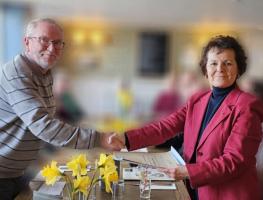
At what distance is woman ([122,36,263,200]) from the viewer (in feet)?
4.10

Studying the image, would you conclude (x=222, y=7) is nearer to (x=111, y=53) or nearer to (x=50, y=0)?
(x=50, y=0)

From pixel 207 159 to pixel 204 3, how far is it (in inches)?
163

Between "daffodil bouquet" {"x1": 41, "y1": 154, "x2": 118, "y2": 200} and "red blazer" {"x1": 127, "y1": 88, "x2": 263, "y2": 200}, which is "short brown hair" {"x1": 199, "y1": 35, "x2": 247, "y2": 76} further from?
"daffodil bouquet" {"x1": 41, "y1": 154, "x2": 118, "y2": 200}

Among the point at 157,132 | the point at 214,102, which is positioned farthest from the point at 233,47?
the point at 157,132

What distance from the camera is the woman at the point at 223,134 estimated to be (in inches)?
49.2

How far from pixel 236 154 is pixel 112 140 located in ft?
1.42

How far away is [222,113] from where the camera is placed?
1339 millimetres

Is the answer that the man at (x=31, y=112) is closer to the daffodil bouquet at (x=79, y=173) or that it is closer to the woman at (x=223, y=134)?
the daffodil bouquet at (x=79, y=173)

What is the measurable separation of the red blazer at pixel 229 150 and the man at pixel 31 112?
0.33m

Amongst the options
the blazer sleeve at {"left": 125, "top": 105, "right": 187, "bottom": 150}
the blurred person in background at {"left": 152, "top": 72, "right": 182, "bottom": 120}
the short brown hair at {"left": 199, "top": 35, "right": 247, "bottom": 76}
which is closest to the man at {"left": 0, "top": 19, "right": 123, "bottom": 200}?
the blazer sleeve at {"left": 125, "top": 105, "right": 187, "bottom": 150}

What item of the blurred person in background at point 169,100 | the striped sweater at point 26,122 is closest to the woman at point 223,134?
the striped sweater at point 26,122

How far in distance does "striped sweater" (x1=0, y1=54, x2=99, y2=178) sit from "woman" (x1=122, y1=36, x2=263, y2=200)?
13.9 inches

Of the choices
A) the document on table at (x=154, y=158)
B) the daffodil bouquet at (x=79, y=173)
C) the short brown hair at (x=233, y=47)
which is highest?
the short brown hair at (x=233, y=47)

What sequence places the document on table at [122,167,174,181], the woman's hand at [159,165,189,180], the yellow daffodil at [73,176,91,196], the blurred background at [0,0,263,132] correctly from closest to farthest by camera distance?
the yellow daffodil at [73,176,91,196]
the woman's hand at [159,165,189,180]
the document on table at [122,167,174,181]
the blurred background at [0,0,263,132]
